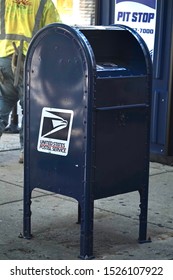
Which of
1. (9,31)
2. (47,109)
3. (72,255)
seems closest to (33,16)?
(9,31)

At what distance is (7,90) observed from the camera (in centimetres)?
696

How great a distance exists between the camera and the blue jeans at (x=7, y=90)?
6.87 meters

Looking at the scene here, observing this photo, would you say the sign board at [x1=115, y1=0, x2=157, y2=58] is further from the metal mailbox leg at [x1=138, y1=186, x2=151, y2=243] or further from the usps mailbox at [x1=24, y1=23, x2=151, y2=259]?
the metal mailbox leg at [x1=138, y1=186, x2=151, y2=243]

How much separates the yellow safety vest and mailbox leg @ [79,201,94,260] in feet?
9.61

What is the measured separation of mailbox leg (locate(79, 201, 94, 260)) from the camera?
4301 mm

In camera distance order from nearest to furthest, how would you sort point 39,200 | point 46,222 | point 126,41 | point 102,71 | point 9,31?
point 102,71 < point 126,41 < point 46,222 < point 39,200 < point 9,31

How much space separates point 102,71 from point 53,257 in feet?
4.42

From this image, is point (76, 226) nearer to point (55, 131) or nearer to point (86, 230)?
point (86, 230)

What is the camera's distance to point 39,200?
19.0ft

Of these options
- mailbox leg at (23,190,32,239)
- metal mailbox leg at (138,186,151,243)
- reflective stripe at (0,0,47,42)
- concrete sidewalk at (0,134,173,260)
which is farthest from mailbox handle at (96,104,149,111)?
reflective stripe at (0,0,47,42)

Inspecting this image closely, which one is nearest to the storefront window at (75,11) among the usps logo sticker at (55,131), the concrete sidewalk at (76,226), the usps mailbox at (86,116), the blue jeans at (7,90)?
the blue jeans at (7,90)

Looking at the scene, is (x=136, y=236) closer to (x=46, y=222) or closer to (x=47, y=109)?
(x=46, y=222)

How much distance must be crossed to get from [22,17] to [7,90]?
2.70 ft

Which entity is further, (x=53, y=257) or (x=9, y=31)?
(x=9, y=31)
